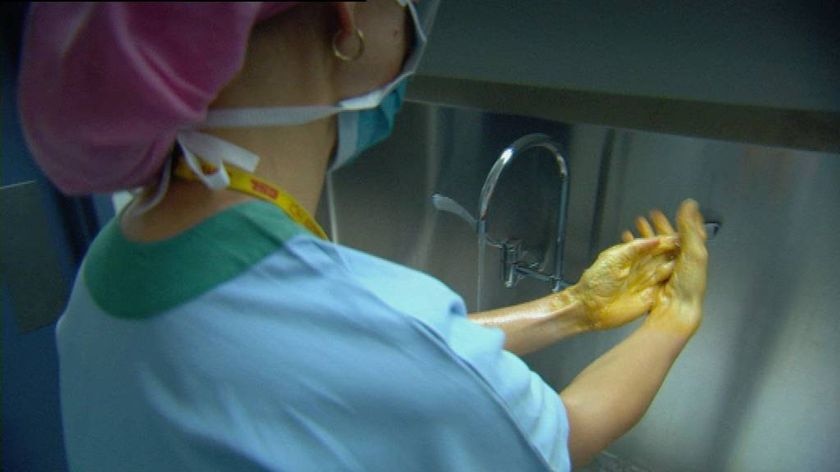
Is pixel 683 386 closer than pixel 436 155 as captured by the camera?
Yes

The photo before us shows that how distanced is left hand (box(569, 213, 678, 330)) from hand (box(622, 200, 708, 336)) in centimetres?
2

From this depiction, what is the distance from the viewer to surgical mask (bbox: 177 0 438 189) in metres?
0.45

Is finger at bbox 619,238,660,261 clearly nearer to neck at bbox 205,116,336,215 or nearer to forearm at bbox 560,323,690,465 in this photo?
forearm at bbox 560,323,690,465

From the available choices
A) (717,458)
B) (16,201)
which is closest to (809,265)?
(717,458)

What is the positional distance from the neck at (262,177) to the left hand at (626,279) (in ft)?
1.65

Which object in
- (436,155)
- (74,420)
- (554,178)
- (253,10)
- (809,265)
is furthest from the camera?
(436,155)

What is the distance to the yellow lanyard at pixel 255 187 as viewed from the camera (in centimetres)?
46

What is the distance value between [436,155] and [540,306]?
0.43 meters

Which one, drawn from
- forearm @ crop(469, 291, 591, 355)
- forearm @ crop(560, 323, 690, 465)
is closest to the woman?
forearm @ crop(560, 323, 690, 465)

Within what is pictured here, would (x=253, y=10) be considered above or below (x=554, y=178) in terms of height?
above

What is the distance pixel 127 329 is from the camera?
46cm

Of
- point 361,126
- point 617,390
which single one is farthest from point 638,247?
point 361,126

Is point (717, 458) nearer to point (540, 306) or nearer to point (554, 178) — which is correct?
point (540, 306)

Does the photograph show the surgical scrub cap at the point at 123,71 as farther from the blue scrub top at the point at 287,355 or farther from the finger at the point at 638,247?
the finger at the point at 638,247
